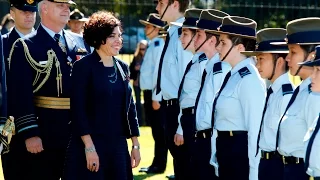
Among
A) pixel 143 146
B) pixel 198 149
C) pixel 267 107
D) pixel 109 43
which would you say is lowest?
pixel 143 146

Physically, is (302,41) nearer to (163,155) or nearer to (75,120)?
(75,120)

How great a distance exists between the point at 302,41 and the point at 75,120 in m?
1.98

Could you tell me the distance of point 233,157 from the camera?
25.2 ft

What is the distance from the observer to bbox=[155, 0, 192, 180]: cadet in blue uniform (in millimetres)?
9711

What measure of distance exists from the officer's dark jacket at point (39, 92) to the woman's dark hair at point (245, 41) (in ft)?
4.88

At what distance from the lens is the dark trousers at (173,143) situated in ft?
31.7

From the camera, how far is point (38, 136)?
8156mm

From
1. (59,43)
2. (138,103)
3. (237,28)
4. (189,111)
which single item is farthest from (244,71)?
(138,103)

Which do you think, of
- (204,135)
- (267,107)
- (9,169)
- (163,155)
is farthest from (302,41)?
(163,155)

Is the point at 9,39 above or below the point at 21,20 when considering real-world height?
below

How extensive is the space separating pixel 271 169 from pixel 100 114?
1.48 metres

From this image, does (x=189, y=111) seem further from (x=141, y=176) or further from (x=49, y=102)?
(x=141, y=176)

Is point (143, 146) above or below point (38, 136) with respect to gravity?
below

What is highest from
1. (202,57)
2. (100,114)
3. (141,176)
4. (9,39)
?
(9,39)
